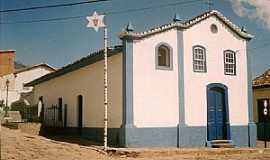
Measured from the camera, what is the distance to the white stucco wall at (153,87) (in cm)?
1783

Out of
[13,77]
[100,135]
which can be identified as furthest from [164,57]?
[13,77]

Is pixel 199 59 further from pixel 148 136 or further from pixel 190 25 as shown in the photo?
pixel 148 136

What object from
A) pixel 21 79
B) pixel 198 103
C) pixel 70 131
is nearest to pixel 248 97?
pixel 198 103

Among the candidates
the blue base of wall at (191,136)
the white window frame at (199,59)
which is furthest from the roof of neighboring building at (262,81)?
the blue base of wall at (191,136)

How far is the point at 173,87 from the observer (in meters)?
18.8

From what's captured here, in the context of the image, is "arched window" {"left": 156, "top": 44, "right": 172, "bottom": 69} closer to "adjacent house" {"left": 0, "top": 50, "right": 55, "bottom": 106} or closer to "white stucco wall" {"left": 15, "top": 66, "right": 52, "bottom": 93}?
"adjacent house" {"left": 0, "top": 50, "right": 55, "bottom": 106}

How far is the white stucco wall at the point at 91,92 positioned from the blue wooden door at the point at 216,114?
14.8ft

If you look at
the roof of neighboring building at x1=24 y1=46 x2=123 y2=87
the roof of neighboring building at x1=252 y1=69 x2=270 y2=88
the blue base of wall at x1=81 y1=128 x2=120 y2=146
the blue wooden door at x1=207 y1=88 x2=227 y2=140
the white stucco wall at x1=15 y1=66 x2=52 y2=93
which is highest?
the white stucco wall at x1=15 y1=66 x2=52 y2=93

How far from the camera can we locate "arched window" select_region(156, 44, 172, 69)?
1872 centimetres

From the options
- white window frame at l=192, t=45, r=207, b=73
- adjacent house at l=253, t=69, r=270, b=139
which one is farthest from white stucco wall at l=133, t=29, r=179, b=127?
adjacent house at l=253, t=69, r=270, b=139

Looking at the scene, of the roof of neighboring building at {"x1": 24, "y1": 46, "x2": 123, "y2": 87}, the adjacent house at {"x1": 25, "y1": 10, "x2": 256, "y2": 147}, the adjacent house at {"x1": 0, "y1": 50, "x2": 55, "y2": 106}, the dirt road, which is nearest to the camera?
the dirt road

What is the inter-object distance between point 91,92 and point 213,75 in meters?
5.88

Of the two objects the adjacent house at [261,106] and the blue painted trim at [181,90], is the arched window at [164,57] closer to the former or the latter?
the blue painted trim at [181,90]

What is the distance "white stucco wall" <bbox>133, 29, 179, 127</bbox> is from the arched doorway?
81.8 inches
